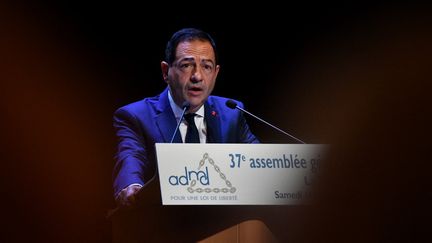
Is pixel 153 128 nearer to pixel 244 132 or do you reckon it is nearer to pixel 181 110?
pixel 181 110

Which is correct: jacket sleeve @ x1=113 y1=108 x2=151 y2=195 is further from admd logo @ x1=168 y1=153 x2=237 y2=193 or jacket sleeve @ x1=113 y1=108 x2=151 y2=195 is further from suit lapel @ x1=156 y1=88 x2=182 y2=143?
admd logo @ x1=168 y1=153 x2=237 y2=193

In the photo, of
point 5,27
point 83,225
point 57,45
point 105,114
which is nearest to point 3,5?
point 5,27

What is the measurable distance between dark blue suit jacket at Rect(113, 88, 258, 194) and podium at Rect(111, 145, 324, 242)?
2.87 feet

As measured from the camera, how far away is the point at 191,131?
373 centimetres

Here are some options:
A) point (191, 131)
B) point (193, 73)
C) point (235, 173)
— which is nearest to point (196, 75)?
point (193, 73)

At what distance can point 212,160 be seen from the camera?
8.63 ft

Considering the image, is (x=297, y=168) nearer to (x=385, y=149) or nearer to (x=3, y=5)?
(x=385, y=149)

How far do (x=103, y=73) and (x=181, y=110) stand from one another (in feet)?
2.00

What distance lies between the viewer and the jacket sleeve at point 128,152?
3346 mm

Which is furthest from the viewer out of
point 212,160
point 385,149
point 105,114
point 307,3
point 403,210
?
point 307,3

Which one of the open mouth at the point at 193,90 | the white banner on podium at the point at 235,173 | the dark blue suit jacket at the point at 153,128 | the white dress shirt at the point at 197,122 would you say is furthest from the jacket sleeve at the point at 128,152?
the white banner on podium at the point at 235,173

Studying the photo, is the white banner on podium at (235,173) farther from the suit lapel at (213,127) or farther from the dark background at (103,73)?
the dark background at (103,73)

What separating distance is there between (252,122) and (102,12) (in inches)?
43.7

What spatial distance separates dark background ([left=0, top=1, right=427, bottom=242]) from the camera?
414cm
